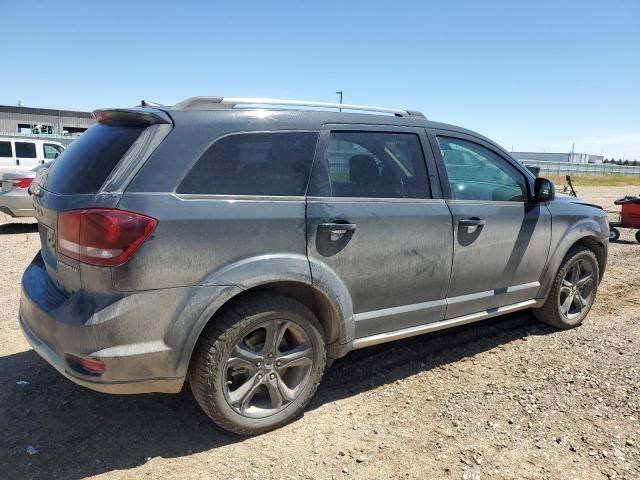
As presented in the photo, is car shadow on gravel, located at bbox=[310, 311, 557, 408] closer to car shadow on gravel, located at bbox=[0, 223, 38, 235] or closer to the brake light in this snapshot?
the brake light

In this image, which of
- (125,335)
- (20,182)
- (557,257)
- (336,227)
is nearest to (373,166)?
(336,227)

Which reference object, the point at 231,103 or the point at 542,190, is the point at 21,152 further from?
the point at 542,190

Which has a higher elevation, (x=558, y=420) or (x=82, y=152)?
(x=82, y=152)

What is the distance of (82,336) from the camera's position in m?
2.43

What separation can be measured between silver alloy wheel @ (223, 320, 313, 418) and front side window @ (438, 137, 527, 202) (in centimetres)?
163

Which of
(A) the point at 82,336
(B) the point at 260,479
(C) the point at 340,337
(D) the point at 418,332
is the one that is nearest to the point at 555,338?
(D) the point at 418,332

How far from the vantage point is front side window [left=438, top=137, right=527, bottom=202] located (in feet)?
12.2

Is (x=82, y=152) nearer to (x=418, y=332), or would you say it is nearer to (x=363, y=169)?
(x=363, y=169)

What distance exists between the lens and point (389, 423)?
3.11 meters

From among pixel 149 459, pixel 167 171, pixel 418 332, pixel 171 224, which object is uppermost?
pixel 167 171

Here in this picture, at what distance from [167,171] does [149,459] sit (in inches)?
62.2

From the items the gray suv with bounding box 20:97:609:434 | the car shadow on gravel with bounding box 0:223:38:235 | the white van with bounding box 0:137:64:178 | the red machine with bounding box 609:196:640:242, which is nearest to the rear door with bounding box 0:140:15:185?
the white van with bounding box 0:137:64:178

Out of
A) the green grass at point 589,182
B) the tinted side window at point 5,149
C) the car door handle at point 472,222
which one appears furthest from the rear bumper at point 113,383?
the green grass at point 589,182

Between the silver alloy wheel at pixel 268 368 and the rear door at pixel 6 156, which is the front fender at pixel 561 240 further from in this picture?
the rear door at pixel 6 156
